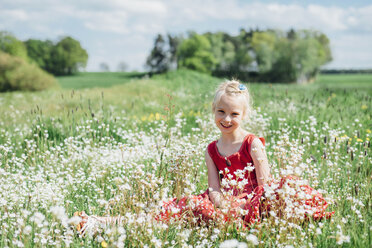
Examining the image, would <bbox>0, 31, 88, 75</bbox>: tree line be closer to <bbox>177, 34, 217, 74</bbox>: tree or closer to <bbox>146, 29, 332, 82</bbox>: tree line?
<bbox>146, 29, 332, 82</bbox>: tree line

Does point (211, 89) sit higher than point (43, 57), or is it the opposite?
point (43, 57)

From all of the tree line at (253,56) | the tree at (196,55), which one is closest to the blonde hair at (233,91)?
the tree line at (253,56)

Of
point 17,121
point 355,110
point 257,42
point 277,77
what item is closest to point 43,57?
point 257,42

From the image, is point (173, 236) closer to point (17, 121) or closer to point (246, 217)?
point (246, 217)

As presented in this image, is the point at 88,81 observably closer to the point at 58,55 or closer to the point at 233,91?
the point at 58,55

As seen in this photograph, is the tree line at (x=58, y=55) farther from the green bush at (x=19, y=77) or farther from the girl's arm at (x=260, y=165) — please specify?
the girl's arm at (x=260, y=165)

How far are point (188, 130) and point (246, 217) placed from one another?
166 inches

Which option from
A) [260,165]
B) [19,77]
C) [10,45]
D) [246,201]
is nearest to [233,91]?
[260,165]

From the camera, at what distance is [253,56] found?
65375 millimetres

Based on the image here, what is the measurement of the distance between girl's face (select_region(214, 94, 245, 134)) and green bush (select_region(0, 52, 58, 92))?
2713 cm

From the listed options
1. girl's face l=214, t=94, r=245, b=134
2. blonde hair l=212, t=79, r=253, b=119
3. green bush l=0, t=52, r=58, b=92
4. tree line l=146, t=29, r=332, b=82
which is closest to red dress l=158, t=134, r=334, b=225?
girl's face l=214, t=94, r=245, b=134

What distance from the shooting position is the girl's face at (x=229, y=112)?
3.94 meters

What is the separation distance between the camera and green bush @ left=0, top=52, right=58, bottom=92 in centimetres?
2780

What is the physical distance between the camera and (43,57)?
7738 cm
